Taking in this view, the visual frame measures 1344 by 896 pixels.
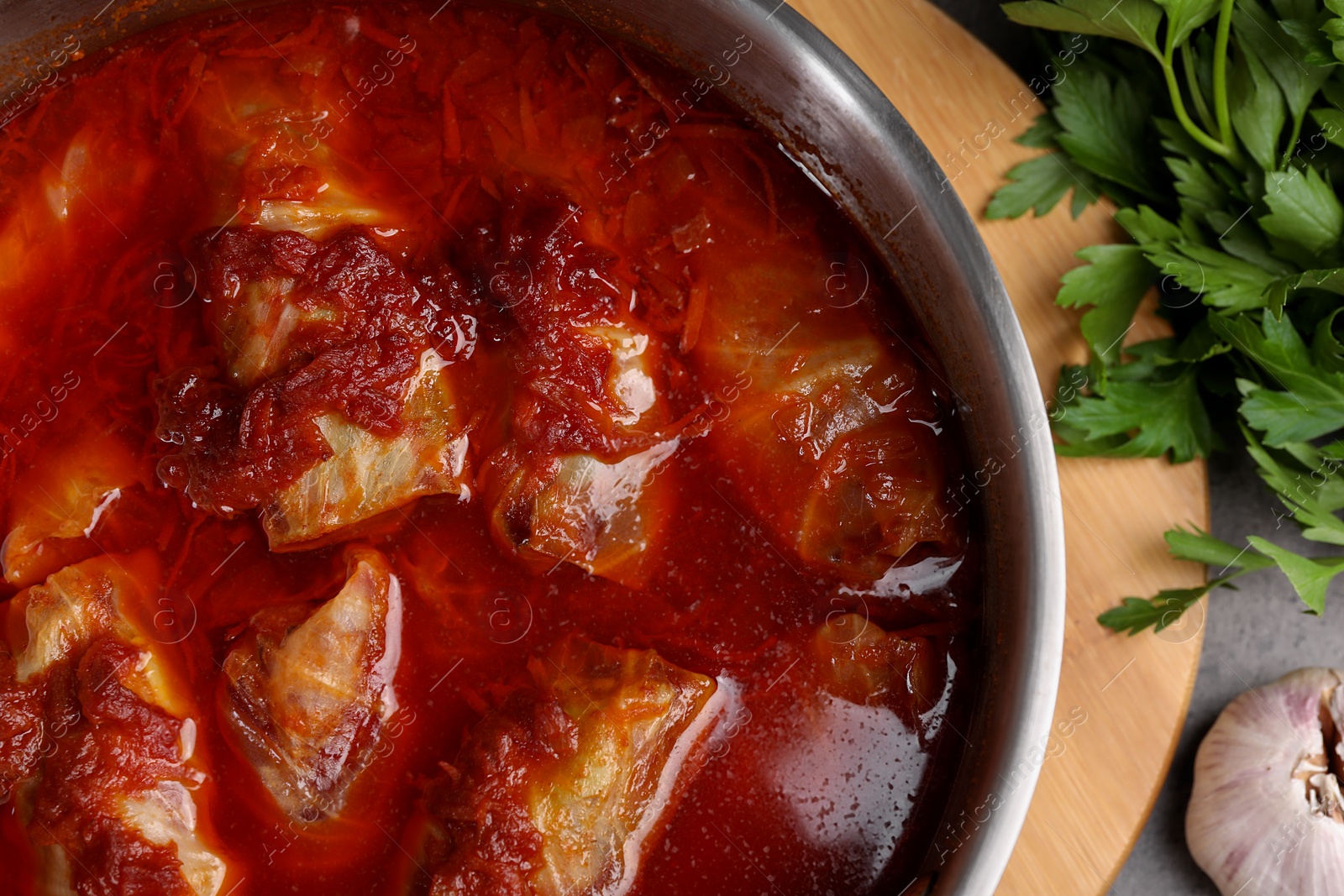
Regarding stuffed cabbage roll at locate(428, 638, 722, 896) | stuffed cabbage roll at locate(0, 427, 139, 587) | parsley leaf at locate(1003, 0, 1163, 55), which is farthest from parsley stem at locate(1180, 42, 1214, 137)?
stuffed cabbage roll at locate(0, 427, 139, 587)

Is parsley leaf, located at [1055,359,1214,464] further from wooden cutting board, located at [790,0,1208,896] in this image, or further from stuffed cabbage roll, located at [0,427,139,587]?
stuffed cabbage roll, located at [0,427,139,587]

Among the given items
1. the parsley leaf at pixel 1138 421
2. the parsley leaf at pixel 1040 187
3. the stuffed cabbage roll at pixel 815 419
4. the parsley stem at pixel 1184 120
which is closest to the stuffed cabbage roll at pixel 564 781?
the stuffed cabbage roll at pixel 815 419

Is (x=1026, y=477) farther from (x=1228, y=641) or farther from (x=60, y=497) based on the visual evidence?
(x=60, y=497)

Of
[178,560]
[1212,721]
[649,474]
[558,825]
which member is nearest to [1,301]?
[178,560]

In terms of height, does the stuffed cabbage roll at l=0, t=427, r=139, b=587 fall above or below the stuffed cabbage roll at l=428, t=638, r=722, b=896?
above

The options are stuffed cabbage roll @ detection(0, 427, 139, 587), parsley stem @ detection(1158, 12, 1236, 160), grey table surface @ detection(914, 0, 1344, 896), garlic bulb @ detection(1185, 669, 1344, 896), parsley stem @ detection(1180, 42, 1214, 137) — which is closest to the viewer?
stuffed cabbage roll @ detection(0, 427, 139, 587)
